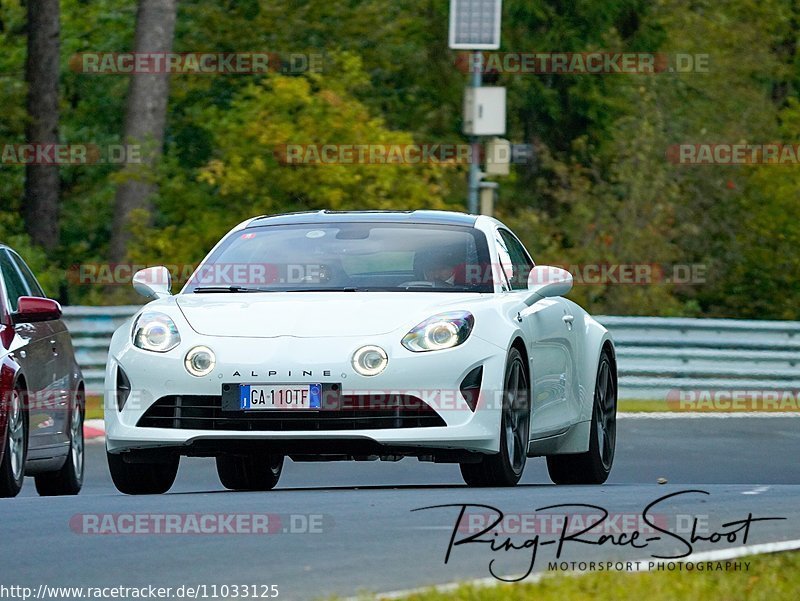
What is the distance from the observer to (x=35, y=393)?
40.5 feet

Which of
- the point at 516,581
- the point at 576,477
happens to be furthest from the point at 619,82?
the point at 516,581

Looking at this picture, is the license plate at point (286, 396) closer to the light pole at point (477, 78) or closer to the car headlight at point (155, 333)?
the car headlight at point (155, 333)

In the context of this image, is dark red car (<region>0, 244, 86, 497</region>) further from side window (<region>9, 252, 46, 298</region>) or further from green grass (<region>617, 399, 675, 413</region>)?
green grass (<region>617, 399, 675, 413</region>)

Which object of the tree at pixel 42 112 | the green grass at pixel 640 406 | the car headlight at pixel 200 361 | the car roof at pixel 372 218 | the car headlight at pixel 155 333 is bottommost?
the green grass at pixel 640 406

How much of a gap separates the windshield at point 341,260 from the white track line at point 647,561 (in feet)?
11.0

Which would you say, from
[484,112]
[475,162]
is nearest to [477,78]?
[484,112]

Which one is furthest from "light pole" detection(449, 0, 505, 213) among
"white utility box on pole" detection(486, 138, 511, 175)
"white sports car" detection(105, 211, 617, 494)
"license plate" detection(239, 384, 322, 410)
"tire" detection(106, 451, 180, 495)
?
"license plate" detection(239, 384, 322, 410)

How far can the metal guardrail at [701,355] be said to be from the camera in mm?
25016

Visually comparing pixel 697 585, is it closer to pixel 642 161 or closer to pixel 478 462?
pixel 478 462

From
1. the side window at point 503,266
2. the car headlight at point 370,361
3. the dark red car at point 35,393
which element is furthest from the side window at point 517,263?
the dark red car at point 35,393

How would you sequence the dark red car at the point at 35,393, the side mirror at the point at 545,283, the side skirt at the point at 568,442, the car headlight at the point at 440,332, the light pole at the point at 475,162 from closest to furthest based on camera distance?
the car headlight at the point at 440,332, the dark red car at the point at 35,393, the side mirror at the point at 545,283, the side skirt at the point at 568,442, the light pole at the point at 475,162

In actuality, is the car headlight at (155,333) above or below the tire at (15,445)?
above

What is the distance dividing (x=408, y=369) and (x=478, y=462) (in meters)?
0.71

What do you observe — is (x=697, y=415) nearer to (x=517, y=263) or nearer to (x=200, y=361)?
(x=517, y=263)
